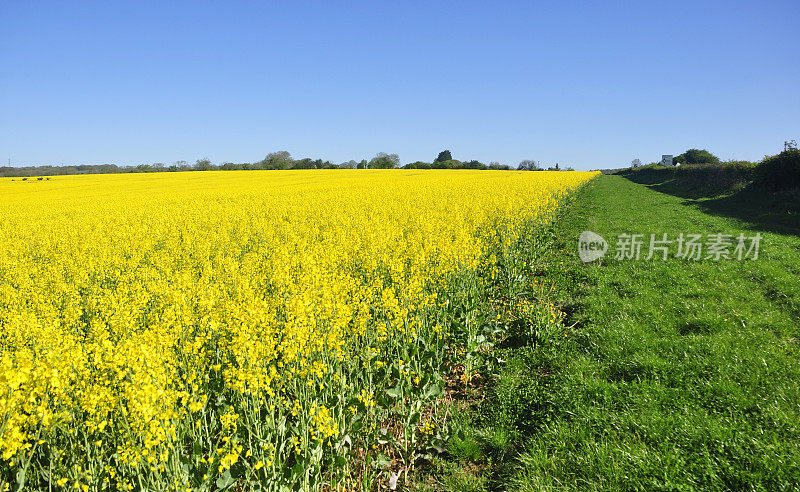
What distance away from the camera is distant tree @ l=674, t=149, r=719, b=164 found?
87.9 m

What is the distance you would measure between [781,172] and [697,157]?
86.9m

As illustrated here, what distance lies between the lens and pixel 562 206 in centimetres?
2022

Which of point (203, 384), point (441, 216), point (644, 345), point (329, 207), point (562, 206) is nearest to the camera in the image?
point (203, 384)

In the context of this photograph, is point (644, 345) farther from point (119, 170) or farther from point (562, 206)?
point (119, 170)

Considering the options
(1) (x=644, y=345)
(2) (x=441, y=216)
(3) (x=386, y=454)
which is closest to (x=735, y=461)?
(1) (x=644, y=345)

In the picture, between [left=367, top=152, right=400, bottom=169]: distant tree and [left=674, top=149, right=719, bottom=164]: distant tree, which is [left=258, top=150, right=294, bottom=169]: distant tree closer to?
[left=367, top=152, right=400, bottom=169]: distant tree

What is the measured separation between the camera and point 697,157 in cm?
9031

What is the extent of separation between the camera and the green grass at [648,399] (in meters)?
3.48

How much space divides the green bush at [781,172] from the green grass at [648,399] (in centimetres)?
1809

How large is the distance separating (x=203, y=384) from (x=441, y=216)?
9.77 meters

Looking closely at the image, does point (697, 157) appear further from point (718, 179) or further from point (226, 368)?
point (226, 368)

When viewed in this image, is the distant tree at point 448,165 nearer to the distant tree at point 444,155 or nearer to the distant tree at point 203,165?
the distant tree at point 444,155

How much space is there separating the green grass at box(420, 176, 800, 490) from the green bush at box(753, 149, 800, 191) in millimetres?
18089

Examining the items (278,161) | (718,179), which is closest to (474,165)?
(278,161)
